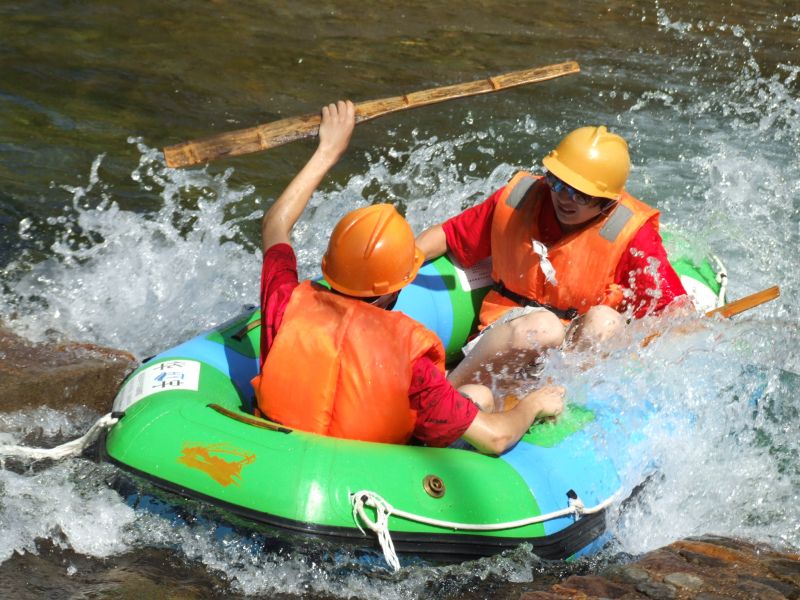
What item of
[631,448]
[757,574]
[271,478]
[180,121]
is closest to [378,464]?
[271,478]

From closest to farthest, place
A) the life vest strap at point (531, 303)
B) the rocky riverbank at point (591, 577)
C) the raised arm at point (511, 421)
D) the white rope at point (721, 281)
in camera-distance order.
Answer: the rocky riverbank at point (591, 577)
the raised arm at point (511, 421)
the life vest strap at point (531, 303)
the white rope at point (721, 281)

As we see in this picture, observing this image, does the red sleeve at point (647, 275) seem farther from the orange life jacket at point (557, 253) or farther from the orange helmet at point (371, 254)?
the orange helmet at point (371, 254)

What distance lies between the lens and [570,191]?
4.56 m

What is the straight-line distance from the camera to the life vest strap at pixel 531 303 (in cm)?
488

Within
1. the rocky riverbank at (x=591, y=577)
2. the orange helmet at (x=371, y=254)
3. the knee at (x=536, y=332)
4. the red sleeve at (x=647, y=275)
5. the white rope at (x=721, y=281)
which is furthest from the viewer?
the white rope at (x=721, y=281)

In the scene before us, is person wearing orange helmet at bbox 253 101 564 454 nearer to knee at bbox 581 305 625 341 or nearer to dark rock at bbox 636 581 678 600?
dark rock at bbox 636 581 678 600

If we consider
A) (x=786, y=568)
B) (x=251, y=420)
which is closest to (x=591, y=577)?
(x=786, y=568)

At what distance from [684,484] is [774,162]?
415 cm

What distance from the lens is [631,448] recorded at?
4.40 m

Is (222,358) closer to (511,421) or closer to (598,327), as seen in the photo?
(511,421)

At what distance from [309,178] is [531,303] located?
126 cm

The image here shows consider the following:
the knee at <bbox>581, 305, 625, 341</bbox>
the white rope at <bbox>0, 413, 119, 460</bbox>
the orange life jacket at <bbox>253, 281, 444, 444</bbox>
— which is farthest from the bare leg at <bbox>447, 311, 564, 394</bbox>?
the white rope at <bbox>0, 413, 119, 460</bbox>

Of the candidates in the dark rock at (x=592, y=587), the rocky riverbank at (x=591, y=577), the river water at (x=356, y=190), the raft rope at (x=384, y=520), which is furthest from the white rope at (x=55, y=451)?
the dark rock at (x=592, y=587)

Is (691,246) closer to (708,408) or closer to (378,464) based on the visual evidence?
(708,408)
